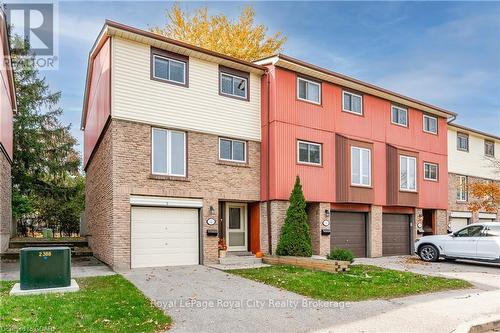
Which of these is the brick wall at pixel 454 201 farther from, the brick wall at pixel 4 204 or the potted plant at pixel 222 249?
the brick wall at pixel 4 204

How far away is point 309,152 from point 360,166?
9.81 feet

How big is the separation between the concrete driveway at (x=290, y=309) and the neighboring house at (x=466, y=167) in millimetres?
16414

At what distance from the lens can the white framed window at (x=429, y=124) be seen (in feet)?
76.0

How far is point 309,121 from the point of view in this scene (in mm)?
17859

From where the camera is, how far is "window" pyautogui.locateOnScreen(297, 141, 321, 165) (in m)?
17.5

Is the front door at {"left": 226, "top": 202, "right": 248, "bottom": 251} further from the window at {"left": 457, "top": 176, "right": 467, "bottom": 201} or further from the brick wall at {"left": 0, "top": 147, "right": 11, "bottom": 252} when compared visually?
the window at {"left": 457, "top": 176, "right": 467, "bottom": 201}

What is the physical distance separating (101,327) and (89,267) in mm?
7752

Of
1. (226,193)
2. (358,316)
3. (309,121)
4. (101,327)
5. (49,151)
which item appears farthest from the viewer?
(49,151)

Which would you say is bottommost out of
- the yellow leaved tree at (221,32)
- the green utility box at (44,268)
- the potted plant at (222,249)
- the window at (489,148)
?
the potted plant at (222,249)

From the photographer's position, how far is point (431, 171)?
23.1 m

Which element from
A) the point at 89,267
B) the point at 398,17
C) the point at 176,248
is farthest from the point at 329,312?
the point at 398,17

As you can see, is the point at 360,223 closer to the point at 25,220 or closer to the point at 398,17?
the point at 398,17

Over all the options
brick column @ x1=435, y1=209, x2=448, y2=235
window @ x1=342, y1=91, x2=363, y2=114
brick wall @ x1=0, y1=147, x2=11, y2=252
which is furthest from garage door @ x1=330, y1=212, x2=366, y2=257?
brick wall @ x1=0, y1=147, x2=11, y2=252

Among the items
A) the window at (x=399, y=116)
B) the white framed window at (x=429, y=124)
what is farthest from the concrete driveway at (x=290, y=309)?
the white framed window at (x=429, y=124)
